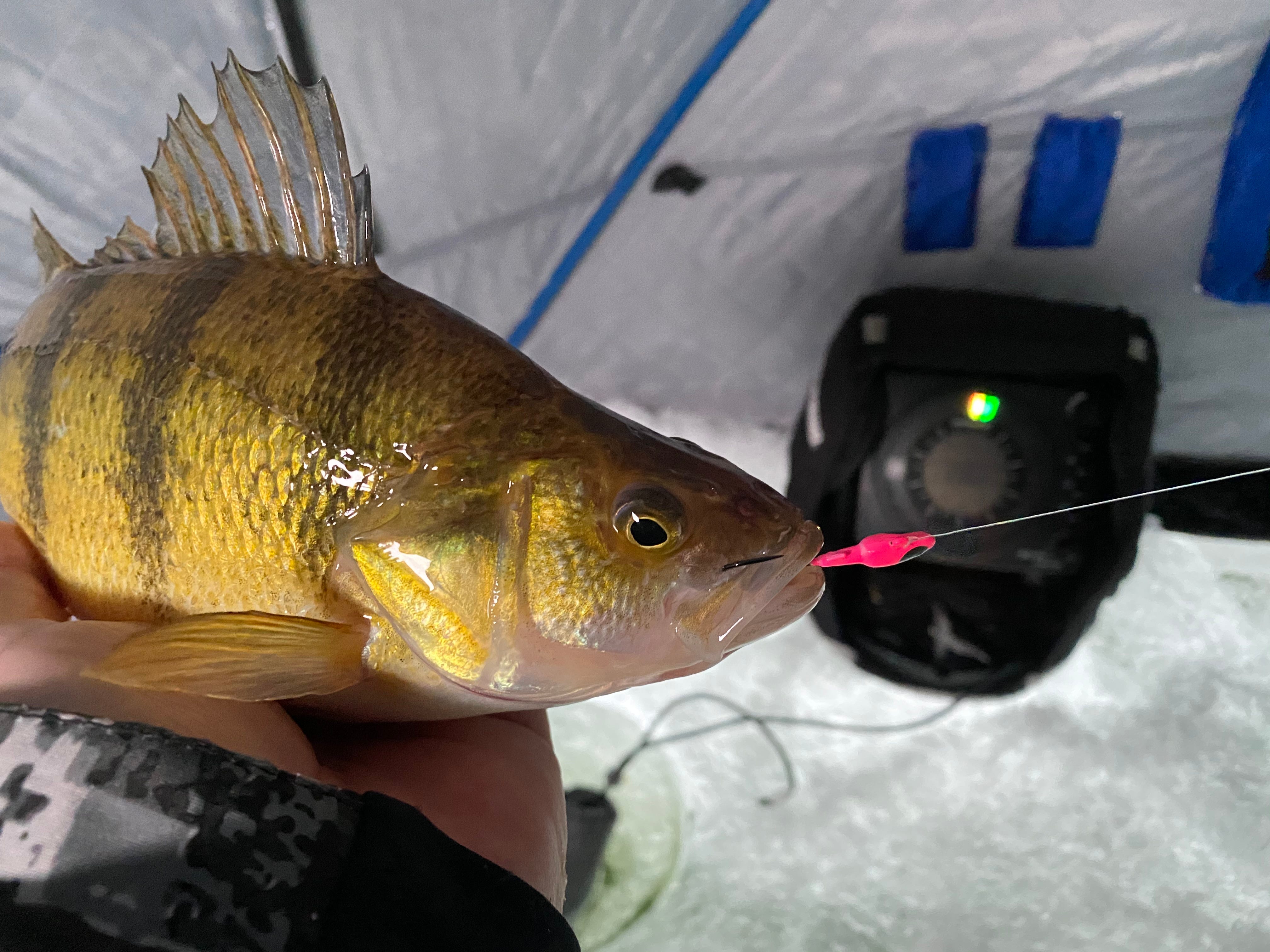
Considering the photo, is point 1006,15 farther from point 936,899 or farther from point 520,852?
point 936,899

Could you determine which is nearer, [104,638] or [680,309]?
[104,638]

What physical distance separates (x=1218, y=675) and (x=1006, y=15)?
1046mm

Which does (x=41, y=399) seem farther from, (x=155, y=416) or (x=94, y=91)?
(x=94, y=91)

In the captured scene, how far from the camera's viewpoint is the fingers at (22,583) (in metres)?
0.59

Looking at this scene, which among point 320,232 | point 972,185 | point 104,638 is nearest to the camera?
point 104,638

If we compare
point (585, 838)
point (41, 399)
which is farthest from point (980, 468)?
point (41, 399)

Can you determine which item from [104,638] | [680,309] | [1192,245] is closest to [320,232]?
[104,638]

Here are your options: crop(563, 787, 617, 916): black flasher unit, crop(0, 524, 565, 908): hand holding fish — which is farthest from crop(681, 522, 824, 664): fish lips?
crop(563, 787, 617, 916): black flasher unit

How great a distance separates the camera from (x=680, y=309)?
4.29 ft

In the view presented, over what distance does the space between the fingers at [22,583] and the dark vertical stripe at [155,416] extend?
12 cm

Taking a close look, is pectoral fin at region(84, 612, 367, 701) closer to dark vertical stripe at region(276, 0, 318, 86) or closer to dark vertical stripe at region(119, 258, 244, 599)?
dark vertical stripe at region(119, 258, 244, 599)

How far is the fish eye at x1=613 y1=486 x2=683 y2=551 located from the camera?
478 millimetres

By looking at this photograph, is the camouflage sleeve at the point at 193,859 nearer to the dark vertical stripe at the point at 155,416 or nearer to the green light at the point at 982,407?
the dark vertical stripe at the point at 155,416

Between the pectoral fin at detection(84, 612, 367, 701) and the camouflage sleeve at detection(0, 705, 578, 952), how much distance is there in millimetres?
80
